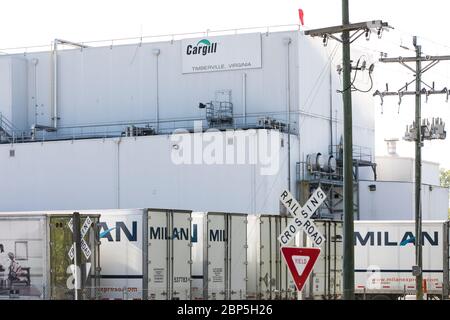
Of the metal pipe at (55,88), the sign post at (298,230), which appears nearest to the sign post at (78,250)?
the sign post at (298,230)

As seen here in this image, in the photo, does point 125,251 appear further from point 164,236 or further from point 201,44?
point 201,44

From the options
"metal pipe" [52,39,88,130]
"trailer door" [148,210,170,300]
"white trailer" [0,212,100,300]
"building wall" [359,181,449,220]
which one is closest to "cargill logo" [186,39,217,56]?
"metal pipe" [52,39,88,130]

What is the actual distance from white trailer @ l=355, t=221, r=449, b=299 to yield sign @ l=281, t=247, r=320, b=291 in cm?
2058

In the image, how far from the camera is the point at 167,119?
64.8 metres

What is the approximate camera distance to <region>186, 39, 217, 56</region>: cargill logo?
63781 millimetres

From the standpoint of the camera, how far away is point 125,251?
98.1 ft

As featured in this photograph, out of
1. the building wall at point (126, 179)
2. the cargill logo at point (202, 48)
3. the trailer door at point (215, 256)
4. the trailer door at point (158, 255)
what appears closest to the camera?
the trailer door at point (158, 255)

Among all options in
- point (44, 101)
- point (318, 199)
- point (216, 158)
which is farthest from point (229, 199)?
point (318, 199)

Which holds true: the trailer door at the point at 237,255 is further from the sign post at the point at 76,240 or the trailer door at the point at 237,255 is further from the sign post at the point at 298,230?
the sign post at the point at 298,230

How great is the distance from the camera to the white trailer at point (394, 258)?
40031 mm

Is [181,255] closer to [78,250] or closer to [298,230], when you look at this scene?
[78,250]

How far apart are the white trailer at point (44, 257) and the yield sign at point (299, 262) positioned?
10.6 m

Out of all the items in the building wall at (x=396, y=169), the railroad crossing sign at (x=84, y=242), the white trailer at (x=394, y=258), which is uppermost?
the building wall at (x=396, y=169)

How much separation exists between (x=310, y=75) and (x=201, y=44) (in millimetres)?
7113
